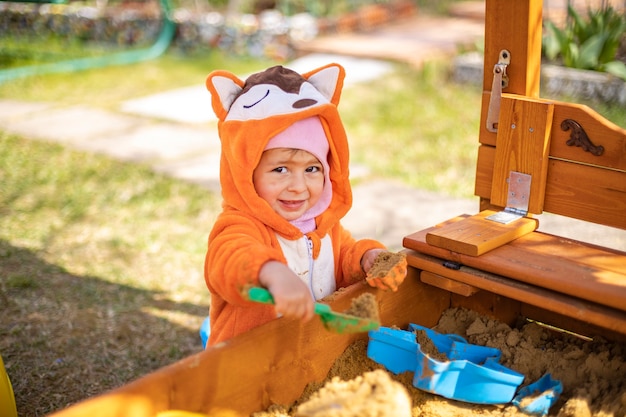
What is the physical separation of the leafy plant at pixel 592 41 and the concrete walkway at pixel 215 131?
1.29 meters

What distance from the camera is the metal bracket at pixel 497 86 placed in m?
2.26

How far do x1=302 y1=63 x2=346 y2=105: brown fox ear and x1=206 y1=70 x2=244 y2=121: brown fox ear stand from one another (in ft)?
0.78

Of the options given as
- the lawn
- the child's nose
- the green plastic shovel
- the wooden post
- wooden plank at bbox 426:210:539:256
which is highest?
the wooden post

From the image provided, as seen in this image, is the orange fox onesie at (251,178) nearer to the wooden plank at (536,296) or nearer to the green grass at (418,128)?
the wooden plank at (536,296)

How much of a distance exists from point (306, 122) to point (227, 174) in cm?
26

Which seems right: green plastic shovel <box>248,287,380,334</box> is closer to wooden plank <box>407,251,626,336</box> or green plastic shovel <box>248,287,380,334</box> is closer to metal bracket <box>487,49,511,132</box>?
wooden plank <box>407,251,626,336</box>

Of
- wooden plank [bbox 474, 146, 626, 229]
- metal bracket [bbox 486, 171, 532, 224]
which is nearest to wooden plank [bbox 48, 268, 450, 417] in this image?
metal bracket [bbox 486, 171, 532, 224]

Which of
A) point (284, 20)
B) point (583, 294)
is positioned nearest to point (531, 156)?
point (583, 294)

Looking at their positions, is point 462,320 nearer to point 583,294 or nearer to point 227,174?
point 583,294

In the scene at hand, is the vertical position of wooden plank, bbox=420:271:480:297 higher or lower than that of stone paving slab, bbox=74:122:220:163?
higher

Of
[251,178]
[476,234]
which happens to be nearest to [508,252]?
[476,234]

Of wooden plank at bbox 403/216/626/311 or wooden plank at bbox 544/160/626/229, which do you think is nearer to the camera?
wooden plank at bbox 403/216/626/311

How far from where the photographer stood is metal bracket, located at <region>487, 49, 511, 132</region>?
2.26 metres

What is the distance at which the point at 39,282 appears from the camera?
3406mm
